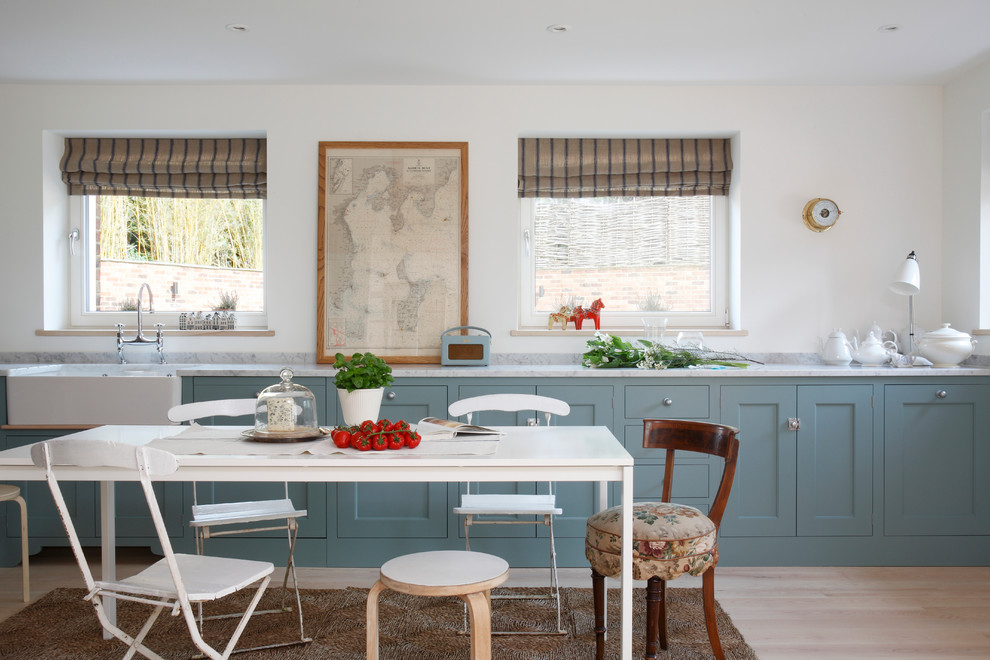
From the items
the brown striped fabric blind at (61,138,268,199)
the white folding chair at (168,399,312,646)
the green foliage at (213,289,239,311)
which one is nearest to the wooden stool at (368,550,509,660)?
the white folding chair at (168,399,312,646)

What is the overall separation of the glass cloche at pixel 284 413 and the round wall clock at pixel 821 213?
123 inches

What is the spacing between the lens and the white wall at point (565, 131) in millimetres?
4309

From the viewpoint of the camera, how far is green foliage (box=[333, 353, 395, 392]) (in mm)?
2391

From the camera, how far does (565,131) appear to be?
4.34m

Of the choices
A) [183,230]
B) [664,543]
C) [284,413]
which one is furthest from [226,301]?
[664,543]

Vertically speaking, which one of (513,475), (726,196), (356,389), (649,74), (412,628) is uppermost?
(649,74)

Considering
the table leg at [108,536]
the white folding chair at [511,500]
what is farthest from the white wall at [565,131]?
the table leg at [108,536]

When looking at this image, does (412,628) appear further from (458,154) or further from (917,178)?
(917,178)

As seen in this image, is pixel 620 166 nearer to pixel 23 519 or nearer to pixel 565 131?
pixel 565 131

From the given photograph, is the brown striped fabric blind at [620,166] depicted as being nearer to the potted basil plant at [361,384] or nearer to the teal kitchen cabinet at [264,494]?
the teal kitchen cabinet at [264,494]

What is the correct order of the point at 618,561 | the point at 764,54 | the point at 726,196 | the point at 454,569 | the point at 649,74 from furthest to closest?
the point at 726,196, the point at 649,74, the point at 764,54, the point at 618,561, the point at 454,569

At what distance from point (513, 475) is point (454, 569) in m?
0.31

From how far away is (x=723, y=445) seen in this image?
2.51 m

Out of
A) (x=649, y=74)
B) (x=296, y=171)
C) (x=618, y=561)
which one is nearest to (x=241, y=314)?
(x=296, y=171)
